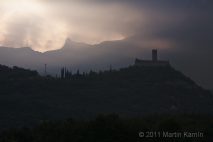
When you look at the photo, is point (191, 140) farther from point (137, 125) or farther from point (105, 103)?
point (105, 103)

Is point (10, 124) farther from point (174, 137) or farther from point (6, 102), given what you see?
point (174, 137)

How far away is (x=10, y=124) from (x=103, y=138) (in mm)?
74482

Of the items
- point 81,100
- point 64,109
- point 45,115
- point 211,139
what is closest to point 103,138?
point 211,139

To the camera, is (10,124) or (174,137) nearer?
(174,137)

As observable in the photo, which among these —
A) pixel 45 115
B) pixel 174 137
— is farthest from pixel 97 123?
pixel 45 115

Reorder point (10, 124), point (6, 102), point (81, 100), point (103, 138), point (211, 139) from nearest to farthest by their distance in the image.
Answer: point (103, 138)
point (211, 139)
point (10, 124)
point (6, 102)
point (81, 100)

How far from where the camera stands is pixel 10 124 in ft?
448

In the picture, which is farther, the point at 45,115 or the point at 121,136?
the point at 45,115

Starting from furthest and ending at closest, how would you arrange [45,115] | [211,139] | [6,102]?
1. [6,102]
2. [45,115]
3. [211,139]

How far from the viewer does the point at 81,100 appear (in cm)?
19600

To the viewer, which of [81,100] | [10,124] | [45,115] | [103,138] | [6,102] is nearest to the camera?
[103,138]

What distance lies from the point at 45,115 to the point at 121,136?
94.3m

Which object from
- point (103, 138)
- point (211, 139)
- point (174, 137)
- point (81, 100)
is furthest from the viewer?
point (81, 100)

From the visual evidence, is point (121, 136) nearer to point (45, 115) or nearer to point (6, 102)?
point (45, 115)
